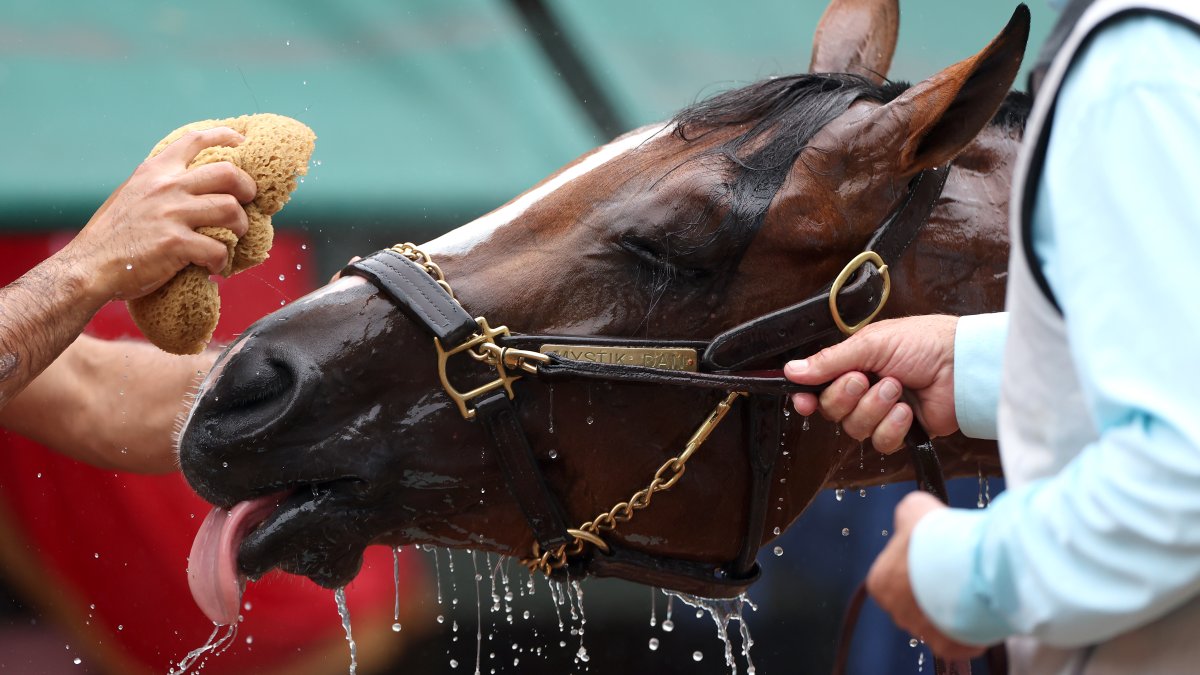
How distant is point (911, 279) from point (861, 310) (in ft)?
0.51

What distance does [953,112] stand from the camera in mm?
1770

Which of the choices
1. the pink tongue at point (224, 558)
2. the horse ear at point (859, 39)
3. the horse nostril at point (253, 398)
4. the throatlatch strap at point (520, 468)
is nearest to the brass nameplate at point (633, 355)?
the throatlatch strap at point (520, 468)

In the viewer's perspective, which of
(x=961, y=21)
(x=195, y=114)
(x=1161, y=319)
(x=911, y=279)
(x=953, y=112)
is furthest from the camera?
(x=961, y=21)

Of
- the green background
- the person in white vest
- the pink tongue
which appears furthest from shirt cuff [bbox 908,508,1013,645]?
the green background

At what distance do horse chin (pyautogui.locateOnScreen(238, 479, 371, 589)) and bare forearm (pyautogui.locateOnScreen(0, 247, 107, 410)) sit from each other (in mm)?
648

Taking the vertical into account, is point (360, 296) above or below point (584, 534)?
above

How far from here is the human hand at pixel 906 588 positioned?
111cm

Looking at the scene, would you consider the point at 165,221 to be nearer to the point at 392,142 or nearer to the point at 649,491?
the point at 649,491

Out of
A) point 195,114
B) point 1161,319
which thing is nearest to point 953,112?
point 1161,319

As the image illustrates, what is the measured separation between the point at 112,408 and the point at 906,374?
2083 millimetres

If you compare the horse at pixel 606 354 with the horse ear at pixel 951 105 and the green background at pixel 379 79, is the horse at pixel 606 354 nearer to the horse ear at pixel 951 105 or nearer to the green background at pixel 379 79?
the horse ear at pixel 951 105

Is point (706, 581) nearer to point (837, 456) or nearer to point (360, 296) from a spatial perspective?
point (837, 456)

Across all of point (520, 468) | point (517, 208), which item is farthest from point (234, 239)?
point (520, 468)

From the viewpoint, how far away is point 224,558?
5.80 ft
